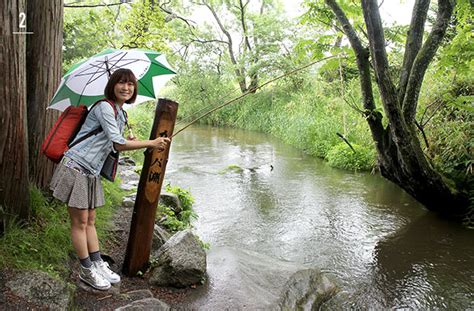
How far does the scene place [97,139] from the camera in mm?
2689

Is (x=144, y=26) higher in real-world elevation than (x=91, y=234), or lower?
higher

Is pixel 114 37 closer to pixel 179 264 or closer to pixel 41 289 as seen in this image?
pixel 179 264

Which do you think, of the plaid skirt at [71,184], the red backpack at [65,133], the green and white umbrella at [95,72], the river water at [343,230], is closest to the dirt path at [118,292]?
the plaid skirt at [71,184]

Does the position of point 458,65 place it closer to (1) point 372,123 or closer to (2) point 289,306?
(1) point 372,123

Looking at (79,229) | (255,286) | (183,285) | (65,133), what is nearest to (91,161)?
(65,133)

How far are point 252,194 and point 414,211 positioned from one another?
321 cm

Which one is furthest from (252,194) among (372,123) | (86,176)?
(86,176)

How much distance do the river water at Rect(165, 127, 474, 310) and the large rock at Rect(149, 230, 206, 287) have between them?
58.2 inches

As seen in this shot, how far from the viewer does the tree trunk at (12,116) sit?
110 inches

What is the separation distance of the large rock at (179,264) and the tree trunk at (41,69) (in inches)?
59.8

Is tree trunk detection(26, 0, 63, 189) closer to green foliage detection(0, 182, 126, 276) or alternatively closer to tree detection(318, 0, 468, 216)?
green foliage detection(0, 182, 126, 276)

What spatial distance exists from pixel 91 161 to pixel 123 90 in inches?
23.0

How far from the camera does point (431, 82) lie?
8.62 m

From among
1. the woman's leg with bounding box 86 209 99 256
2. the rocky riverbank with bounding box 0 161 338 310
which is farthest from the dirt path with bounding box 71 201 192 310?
the woman's leg with bounding box 86 209 99 256
